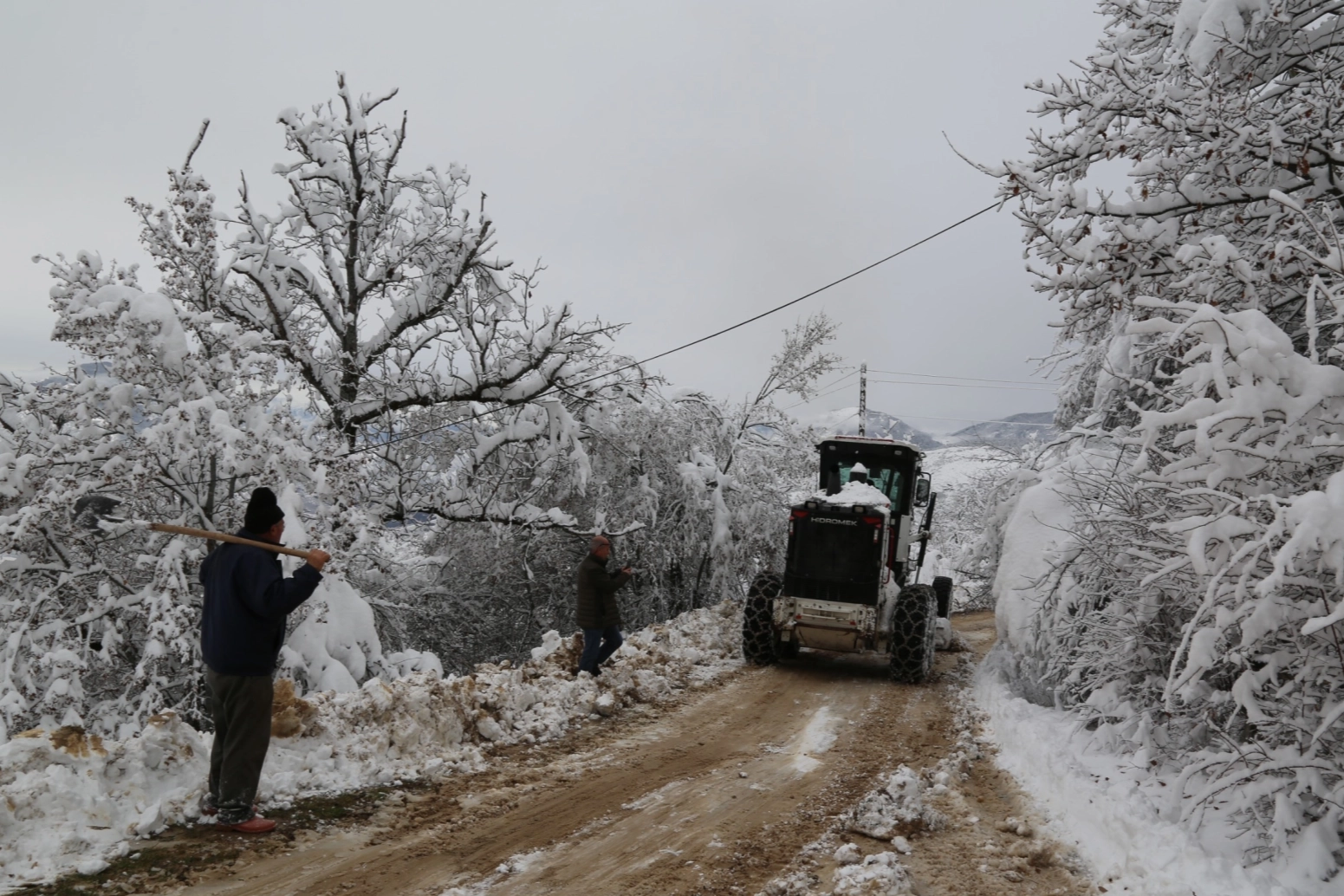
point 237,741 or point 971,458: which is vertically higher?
point 971,458

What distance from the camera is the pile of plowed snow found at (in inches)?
153

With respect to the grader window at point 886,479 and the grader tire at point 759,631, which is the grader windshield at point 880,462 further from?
the grader tire at point 759,631

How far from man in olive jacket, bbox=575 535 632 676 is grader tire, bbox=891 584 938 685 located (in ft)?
11.3

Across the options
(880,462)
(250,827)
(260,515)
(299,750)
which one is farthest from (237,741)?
(880,462)

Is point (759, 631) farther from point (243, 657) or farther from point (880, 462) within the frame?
point (243, 657)

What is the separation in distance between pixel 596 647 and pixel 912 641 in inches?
152

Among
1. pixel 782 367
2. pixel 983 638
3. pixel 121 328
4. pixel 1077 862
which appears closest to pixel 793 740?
pixel 1077 862

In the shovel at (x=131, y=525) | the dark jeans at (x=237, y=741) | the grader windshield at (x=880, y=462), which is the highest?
the grader windshield at (x=880, y=462)

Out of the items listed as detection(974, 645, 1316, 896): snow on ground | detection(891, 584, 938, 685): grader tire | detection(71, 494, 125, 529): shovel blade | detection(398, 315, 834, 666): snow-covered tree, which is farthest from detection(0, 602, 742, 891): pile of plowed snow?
detection(398, 315, 834, 666): snow-covered tree

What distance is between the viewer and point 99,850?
3869 millimetres

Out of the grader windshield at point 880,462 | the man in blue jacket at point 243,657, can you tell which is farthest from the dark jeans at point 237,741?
the grader windshield at point 880,462

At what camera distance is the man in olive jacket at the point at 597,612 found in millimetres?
8477

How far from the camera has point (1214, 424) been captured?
3.70 m

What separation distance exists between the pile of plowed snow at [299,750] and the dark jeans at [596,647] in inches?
7.7
